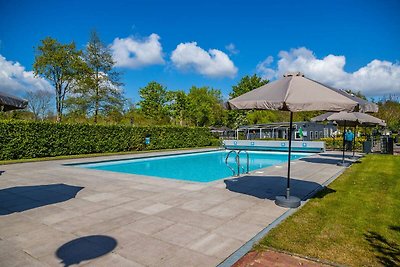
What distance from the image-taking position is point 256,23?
81.4 ft

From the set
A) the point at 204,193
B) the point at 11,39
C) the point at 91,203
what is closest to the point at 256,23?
the point at 204,193

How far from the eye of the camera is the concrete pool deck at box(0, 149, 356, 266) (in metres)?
3.41

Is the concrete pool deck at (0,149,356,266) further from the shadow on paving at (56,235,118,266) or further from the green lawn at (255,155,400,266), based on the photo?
the green lawn at (255,155,400,266)

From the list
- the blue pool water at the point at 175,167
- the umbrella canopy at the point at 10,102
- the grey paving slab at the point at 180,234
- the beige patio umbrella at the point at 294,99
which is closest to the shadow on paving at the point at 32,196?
the umbrella canopy at the point at 10,102

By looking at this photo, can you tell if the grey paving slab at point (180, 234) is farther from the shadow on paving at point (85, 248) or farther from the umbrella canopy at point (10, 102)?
the umbrella canopy at point (10, 102)

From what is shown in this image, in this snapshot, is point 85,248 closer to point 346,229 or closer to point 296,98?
point 346,229

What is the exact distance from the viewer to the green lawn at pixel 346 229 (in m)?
3.42

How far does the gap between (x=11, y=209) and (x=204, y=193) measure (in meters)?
4.36

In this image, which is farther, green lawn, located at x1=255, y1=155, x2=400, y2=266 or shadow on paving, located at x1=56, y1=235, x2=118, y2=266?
green lawn, located at x1=255, y1=155, x2=400, y2=266

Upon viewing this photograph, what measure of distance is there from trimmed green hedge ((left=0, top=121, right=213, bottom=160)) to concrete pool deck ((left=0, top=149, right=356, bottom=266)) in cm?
736

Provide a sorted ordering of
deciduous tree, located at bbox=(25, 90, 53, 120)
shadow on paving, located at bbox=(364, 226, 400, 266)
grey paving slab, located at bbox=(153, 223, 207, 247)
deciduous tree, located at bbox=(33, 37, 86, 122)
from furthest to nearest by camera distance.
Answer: deciduous tree, located at bbox=(25, 90, 53, 120)
deciduous tree, located at bbox=(33, 37, 86, 122)
grey paving slab, located at bbox=(153, 223, 207, 247)
shadow on paving, located at bbox=(364, 226, 400, 266)

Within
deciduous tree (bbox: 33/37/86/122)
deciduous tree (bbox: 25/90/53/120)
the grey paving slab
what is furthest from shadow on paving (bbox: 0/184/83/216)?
deciduous tree (bbox: 25/90/53/120)

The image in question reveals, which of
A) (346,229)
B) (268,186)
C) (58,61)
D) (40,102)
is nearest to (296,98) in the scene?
(346,229)

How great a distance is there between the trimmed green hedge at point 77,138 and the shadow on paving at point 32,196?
874cm
